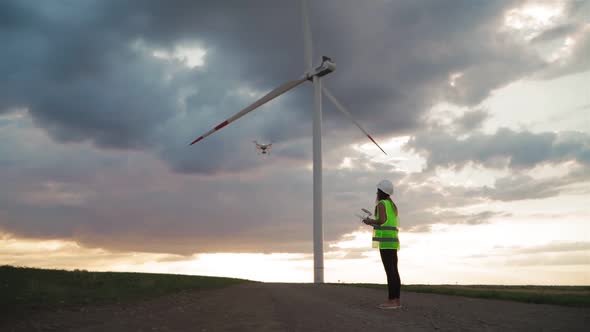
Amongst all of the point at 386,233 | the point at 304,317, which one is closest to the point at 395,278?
the point at 386,233

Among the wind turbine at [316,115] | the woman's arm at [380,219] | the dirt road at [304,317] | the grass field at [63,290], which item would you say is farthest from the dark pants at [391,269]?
the wind turbine at [316,115]

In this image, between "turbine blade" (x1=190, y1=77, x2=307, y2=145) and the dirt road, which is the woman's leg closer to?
the dirt road

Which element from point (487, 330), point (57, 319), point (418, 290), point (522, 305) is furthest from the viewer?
point (418, 290)

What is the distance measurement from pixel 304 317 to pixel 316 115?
29.1 meters

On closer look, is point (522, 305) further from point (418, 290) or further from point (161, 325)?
point (161, 325)

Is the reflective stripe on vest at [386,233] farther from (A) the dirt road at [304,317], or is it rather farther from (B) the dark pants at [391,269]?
(A) the dirt road at [304,317]

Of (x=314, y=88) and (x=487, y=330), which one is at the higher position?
(x=314, y=88)

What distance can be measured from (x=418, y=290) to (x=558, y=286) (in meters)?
6.22

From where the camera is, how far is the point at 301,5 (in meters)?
44.6

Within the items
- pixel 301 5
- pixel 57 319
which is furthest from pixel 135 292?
pixel 301 5

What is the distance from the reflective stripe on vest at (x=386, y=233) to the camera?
44.8 ft

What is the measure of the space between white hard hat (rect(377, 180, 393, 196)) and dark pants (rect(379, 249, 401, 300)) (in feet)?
5.33

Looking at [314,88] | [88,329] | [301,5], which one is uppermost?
[301,5]

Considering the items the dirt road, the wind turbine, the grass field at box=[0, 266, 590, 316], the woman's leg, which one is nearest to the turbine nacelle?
the wind turbine
